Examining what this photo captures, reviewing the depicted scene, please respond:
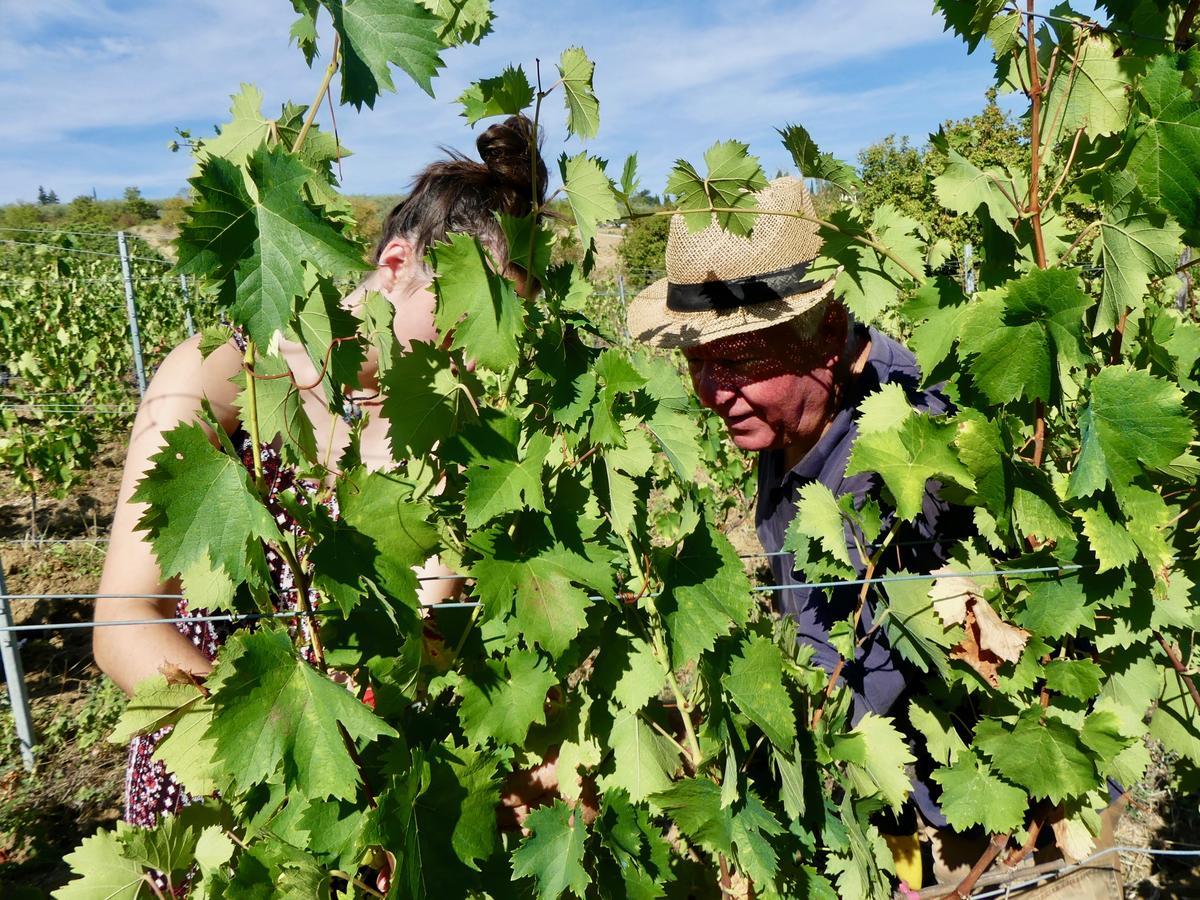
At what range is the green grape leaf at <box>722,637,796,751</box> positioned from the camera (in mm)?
Answer: 1416

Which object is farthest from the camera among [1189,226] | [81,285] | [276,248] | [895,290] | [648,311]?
[81,285]

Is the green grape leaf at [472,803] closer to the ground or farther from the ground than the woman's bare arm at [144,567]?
closer to the ground

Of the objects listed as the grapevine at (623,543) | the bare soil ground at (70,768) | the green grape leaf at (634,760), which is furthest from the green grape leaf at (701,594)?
the bare soil ground at (70,768)

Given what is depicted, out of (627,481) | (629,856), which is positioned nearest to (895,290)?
(627,481)

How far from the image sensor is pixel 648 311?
2686mm

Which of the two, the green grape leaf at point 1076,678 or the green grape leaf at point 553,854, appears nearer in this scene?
the green grape leaf at point 553,854

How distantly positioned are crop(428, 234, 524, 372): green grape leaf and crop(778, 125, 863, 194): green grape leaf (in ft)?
2.98

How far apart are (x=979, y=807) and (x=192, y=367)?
2.00 m

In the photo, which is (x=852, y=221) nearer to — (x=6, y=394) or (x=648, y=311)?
(x=648, y=311)

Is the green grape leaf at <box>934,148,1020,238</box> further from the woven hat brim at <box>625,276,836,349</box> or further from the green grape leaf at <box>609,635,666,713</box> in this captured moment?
the green grape leaf at <box>609,635,666,713</box>

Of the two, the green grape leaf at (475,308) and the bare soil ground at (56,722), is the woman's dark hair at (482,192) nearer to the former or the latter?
the green grape leaf at (475,308)

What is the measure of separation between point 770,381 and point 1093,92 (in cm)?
103

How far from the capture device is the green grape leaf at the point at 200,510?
3.31 feet

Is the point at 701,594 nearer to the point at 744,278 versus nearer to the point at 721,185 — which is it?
the point at 721,185
